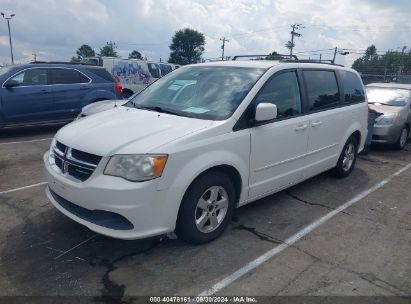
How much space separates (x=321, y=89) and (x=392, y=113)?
4.48m

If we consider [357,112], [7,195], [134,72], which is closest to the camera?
[7,195]

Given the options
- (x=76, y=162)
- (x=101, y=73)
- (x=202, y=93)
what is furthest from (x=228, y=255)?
(x=101, y=73)

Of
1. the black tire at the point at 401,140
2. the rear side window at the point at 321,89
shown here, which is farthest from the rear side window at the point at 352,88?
the black tire at the point at 401,140

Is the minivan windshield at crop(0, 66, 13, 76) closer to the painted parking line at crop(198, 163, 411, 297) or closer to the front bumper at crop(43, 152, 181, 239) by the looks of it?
the front bumper at crop(43, 152, 181, 239)

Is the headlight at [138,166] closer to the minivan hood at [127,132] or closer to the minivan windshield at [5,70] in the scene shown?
the minivan hood at [127,132]

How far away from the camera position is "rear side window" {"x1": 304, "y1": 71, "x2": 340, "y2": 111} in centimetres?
491

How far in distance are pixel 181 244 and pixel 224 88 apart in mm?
1776

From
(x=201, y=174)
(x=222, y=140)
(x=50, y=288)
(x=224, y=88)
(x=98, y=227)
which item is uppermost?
(x=224, y=88)

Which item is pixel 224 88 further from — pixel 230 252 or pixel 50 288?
pixel 50 288

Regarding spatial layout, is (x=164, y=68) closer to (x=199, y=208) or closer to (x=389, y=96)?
(x=389, y=96)

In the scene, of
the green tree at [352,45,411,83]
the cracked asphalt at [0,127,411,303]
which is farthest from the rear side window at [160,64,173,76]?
the green tree at [352,45,411,83]

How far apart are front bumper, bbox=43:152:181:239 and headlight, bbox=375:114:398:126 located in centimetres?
688

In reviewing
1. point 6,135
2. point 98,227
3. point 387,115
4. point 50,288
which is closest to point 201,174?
point 98,227

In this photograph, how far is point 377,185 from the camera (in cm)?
602
